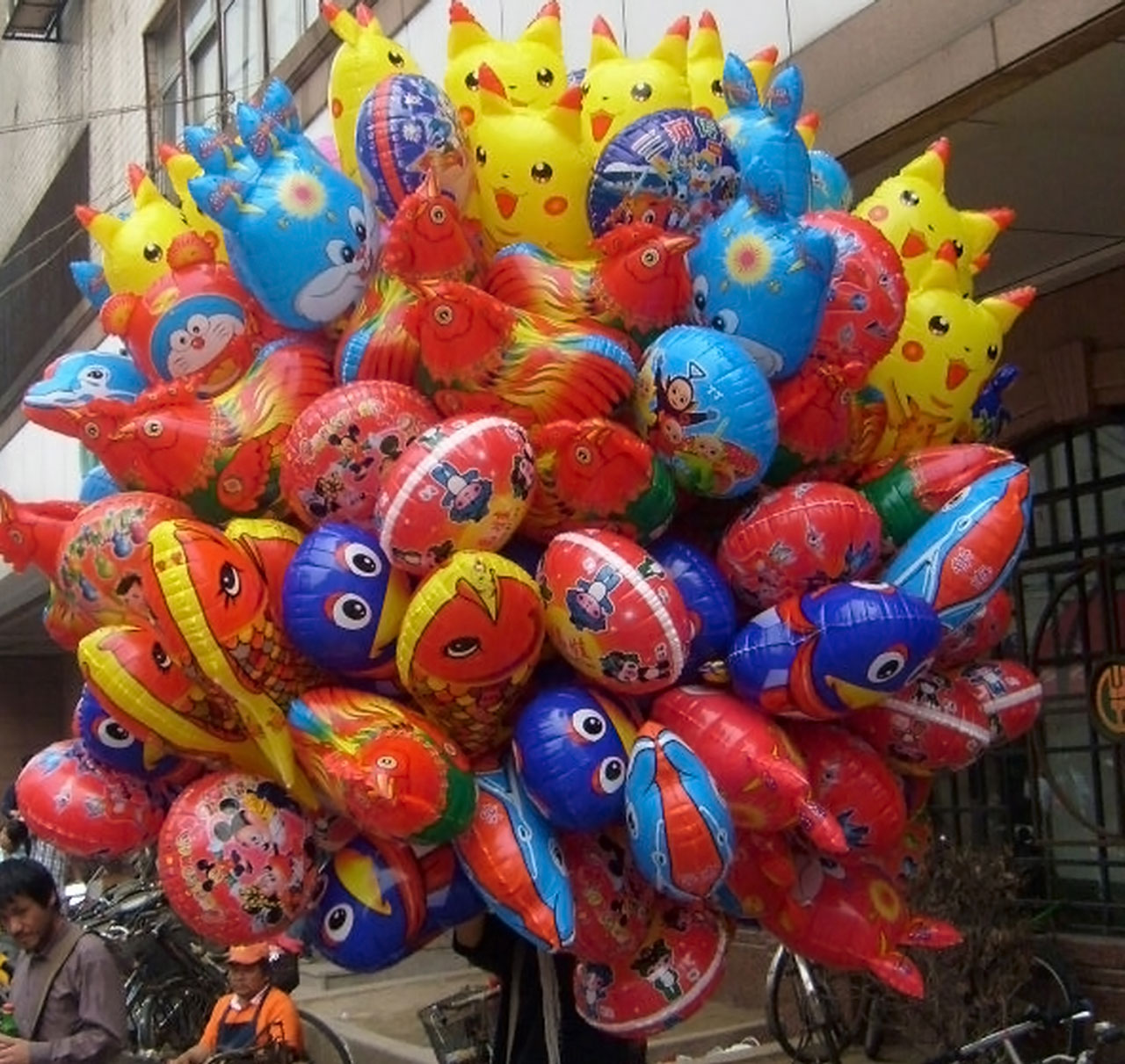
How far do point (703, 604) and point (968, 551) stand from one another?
55cm

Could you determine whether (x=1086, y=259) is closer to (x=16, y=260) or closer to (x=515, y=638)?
(x=515, y=638)

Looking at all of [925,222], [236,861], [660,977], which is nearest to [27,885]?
[236,861]

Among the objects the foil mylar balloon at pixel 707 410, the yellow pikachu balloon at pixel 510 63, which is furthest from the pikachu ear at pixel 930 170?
the foil mylar balloon at pixel 707 410

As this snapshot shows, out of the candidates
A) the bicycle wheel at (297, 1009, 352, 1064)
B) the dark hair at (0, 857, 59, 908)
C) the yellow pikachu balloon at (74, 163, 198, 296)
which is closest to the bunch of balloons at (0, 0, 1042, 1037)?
the yellow pikachu balloon at (74, 163, 198, 296)

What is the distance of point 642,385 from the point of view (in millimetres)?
3176

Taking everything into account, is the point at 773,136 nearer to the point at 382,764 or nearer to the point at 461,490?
the point at 461,490

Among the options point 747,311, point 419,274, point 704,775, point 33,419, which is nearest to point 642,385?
point 747,311

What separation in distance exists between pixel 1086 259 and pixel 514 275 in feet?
16.1

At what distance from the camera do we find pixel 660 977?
3322 millimetres

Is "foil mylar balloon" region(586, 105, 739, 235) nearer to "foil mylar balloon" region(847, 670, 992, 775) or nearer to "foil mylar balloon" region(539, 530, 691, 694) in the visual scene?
"foil mylar balloon" region(539, 530, 691, 694)

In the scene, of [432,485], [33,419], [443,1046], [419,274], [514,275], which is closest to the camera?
[432,485]

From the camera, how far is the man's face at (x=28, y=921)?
184 inches

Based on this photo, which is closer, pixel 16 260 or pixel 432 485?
pixel 432 485

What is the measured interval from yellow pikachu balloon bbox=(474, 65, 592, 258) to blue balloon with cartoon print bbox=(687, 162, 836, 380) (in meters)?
0.36
